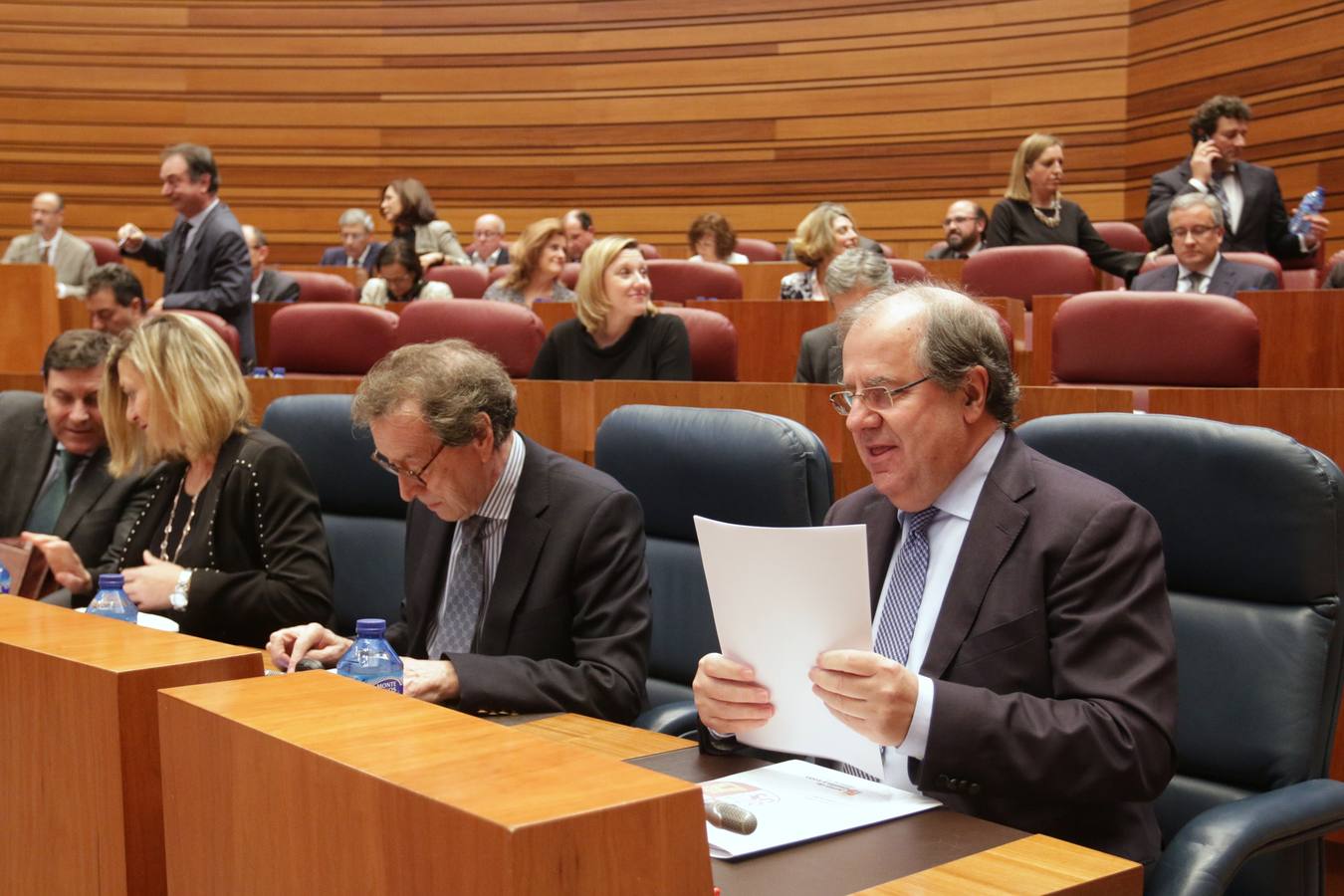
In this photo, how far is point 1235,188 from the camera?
546 centimetres

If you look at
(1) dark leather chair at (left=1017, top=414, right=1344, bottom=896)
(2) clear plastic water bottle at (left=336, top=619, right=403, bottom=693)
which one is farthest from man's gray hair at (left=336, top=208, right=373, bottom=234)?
(1) dark leather chair at (left=1017, top=414, right=1344, bottom=896)

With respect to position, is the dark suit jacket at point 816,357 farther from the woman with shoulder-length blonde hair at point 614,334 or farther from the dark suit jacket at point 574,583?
the dark suit jacket at point 574,583

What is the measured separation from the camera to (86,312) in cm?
567

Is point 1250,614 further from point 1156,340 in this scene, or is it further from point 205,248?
point 205,248

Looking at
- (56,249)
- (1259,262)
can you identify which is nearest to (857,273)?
(1259,262)

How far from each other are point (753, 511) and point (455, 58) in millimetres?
8143

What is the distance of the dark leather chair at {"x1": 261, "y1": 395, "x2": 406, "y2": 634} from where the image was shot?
260cm

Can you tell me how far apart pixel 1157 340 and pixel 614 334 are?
5.05 feet

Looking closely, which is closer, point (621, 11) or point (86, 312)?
point (86, 312)

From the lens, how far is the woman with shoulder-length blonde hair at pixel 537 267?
17.1 ft

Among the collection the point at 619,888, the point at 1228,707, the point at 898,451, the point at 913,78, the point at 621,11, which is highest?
the point at 621,11

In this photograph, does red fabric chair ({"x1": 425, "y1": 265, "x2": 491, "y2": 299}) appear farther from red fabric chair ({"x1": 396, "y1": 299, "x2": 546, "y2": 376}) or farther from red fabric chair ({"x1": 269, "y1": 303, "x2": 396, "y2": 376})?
red fabric chair ({"x1": 396, "y1": 299, "x2": 546, "y2": 376})

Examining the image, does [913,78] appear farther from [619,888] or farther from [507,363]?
[619,888]

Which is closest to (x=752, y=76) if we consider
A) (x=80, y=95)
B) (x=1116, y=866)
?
(x=80, y=95)
